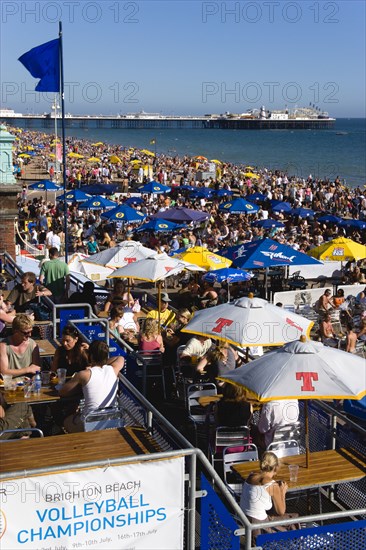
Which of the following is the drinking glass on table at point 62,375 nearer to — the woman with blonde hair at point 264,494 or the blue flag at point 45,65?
the woman with blonde hair at point 264,494

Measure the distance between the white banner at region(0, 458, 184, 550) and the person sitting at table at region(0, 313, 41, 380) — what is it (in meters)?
3.07

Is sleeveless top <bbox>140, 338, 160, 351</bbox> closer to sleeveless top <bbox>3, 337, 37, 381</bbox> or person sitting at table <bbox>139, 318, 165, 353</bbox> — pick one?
person sitting at table <bbox>139, 318, 165, 353</bbox>

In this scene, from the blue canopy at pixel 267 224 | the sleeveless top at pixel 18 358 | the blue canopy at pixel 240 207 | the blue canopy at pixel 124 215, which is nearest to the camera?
the sleeveless top at pixel 18 358

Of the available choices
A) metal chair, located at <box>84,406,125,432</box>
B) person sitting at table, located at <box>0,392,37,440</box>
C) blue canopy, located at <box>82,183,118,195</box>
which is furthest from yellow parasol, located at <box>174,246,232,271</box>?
blue canopy, located at <box>82,183,118,195</box>

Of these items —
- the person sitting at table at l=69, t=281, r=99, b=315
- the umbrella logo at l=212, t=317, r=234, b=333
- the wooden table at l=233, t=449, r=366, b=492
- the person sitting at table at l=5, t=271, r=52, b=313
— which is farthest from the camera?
the person sitting at table at l=69, t=281, r=99, b=315

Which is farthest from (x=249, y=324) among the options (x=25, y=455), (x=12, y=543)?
(x=12, y=543)

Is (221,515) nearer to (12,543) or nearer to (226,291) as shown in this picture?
(12,543)

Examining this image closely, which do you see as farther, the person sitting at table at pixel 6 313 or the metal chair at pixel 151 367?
the metal chair at pixel 151 367

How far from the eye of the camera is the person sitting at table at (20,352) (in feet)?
25.0

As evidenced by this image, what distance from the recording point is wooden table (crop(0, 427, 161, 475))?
5.03 m

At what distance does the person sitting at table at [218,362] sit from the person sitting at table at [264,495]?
3192 mm

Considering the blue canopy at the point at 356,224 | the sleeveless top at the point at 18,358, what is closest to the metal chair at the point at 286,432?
the sleeveless top at the point at 18,358

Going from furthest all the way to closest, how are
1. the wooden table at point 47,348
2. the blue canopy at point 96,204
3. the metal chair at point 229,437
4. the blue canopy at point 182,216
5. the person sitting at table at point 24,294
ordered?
1. the blue canopy at point 96,204
2. the blue canopy at point 182,216
3. the person sitting at table at point 24,294
4. the wooden table at point 47,348
5. the metal chair at point 229,437

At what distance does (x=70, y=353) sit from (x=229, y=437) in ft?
6.64
